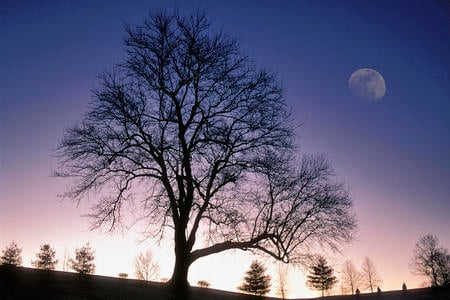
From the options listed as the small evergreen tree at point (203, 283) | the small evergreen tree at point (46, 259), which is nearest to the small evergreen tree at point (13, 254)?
the small evergreen tree at point (46, 259)

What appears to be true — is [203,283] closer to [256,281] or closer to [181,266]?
[256,281]

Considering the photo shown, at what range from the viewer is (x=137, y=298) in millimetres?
13578

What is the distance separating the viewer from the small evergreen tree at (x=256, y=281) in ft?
188

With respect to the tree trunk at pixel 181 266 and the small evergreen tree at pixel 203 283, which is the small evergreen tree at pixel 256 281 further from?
the tree trunk at pixel 181 266

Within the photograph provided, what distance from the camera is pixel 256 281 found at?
5784 cm

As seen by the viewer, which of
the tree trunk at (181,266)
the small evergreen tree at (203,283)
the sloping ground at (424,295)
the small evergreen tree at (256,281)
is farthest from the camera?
the small evergreen tree at (256,281)

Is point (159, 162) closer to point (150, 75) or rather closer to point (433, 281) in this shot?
point (150, 75)

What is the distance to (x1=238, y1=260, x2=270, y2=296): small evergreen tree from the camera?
57.3m

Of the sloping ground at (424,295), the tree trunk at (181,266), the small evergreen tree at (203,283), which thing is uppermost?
the tree trunk at (181,266)

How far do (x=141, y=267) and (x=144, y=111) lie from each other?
74925 mm

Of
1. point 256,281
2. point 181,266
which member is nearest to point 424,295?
point 256,281

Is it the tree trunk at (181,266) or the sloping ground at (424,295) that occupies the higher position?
the tree trunk at (181,266)

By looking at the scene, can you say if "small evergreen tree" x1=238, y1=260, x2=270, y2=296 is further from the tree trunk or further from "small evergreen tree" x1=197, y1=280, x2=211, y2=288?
the tree trunk

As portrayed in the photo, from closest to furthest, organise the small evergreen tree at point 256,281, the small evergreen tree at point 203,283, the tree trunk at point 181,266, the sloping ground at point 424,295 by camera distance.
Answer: the tree trunk at point 181,266
the sloping ground at point 424,295
the small evergreen tree at point 203,283
the small evergreen tree at point 256,281
